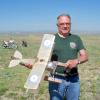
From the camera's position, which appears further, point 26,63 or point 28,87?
point 26,63

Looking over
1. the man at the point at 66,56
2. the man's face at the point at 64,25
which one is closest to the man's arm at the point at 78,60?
the man at the point at 66,56

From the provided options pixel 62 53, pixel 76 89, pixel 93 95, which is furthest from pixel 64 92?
pixel 93 95

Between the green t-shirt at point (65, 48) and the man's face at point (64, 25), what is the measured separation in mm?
109

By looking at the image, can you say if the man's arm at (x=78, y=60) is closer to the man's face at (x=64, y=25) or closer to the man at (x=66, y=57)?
the man at (x=66, y=57)

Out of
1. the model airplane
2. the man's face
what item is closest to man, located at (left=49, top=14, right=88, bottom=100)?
the man's face

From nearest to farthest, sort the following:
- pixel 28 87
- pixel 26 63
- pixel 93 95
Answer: pixel 28 87
pixel 26 63
pixel 93 95

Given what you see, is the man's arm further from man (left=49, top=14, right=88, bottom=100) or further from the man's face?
the man's face

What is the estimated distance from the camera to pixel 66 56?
5391 mm

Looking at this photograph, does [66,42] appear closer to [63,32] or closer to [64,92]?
[63,32]

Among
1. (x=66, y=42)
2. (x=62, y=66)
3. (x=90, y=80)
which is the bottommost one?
(x=90, y=80)

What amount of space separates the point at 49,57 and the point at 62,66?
28cm

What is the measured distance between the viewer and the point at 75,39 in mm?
5473

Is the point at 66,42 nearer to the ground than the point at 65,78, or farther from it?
farther from it

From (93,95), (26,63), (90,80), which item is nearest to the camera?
(26,63)
